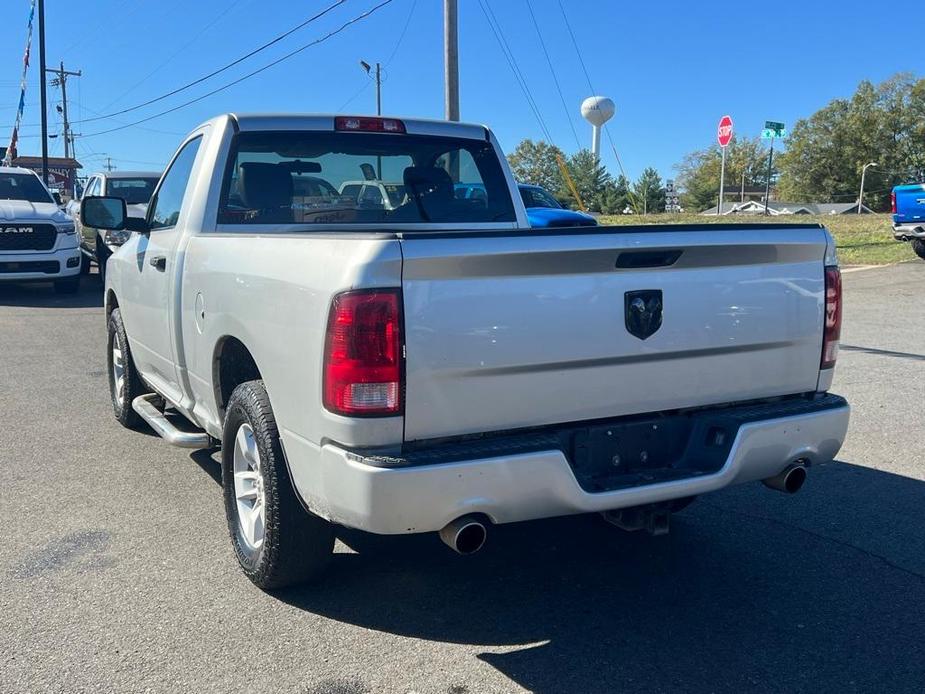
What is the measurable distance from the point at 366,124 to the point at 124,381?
8.48 feet

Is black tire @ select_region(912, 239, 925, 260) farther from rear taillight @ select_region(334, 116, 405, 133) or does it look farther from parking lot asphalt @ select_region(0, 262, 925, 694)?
rear taillight @ select_region(334, 116, 405, 133)

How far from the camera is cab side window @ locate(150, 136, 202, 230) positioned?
16.1 feet

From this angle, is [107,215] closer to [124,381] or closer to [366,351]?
[124,381]

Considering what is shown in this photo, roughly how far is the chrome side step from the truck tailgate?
1.84m

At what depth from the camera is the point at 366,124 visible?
4.88m

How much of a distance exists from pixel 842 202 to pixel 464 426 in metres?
94.5

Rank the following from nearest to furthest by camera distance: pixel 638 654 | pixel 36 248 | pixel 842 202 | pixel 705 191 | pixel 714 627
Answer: pixel 638 654
pixel 714 627
pixel 36 248
pixel 842 202
pixel 705 191

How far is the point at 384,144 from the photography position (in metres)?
4.93

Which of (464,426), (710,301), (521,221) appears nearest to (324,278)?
(464,426)

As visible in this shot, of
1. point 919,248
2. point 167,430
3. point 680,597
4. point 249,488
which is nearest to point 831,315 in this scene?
point 680,597

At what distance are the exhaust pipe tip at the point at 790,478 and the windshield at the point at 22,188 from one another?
1412cm

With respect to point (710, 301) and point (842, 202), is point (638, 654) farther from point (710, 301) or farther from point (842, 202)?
point (842, 202)

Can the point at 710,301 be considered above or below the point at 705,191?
below

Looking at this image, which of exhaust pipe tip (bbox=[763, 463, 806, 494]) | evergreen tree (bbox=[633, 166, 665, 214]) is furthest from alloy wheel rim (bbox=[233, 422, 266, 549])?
evergreen tree (bbox=[633, 166, 665, 214])
